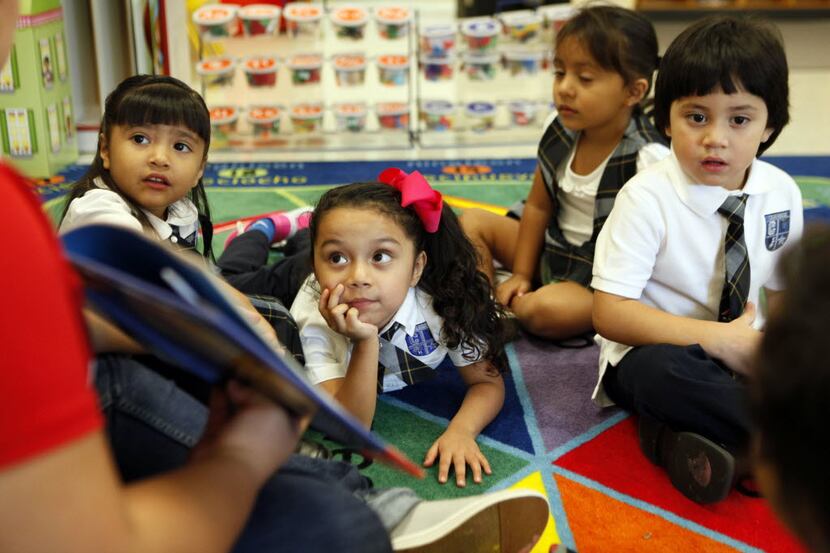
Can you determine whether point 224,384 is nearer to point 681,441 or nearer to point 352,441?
point 352,441

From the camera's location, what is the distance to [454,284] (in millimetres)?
1307

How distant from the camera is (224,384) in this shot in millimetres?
628

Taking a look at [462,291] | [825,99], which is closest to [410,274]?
[462,291]

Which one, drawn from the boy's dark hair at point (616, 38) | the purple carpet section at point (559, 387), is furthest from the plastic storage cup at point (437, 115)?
the purple carpet section at point (559, 387)

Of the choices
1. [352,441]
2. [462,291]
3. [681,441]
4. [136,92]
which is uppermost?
[136,92]

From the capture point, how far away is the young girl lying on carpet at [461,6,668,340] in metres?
1.54

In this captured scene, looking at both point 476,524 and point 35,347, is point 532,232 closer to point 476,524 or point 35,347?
point 476,524

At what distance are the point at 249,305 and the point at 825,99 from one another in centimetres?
281

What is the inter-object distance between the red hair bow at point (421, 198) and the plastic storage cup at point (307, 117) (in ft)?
5.04

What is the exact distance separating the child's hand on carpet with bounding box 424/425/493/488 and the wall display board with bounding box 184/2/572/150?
1.70 m

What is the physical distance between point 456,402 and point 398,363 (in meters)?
0.12

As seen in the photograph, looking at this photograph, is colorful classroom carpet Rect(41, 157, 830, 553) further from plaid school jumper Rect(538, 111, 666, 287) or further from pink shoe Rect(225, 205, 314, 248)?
pink shoe Rect(225, 205, 314, 248)

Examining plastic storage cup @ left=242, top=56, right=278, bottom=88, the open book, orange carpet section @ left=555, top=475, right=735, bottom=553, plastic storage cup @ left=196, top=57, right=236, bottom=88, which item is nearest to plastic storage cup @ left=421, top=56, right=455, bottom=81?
plastic storage cup @ left=242, top=56, right=278, bottom=88

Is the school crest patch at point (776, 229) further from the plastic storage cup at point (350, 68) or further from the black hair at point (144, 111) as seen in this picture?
the plastic storage cup at point (350, 68)
